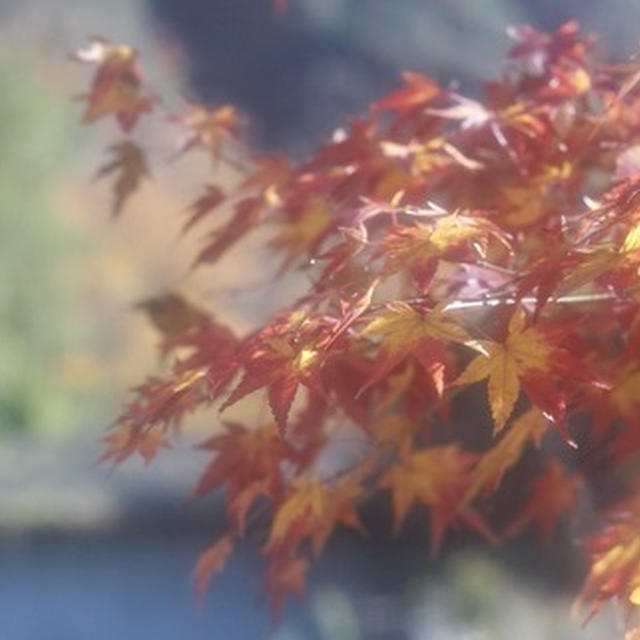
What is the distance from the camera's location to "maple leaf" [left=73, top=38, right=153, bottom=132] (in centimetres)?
209

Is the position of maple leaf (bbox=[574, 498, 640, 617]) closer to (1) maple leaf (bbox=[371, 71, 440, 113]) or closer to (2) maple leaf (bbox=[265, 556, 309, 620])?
(2) maple leaf (bbox=[265, 556, 309, 620])

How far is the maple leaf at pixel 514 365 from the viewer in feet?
4.27

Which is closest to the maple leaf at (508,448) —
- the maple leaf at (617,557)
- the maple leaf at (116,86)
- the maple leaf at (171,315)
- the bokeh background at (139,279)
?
the maple leaf at (617,557)

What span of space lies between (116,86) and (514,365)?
0.95 m

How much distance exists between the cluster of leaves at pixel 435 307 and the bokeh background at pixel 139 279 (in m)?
1.08

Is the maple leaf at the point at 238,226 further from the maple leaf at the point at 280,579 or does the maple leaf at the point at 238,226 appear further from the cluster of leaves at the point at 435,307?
the maple leaf at the point at 280,579

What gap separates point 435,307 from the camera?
4.26 feet

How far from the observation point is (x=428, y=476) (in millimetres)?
1830

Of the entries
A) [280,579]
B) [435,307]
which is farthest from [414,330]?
[280,579]

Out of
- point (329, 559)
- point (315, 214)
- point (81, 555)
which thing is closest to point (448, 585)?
point (329, 559)

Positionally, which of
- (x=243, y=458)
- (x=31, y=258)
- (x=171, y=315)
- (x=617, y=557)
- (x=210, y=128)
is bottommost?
(x=617, y=557)

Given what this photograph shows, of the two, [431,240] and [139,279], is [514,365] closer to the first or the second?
[431,240]

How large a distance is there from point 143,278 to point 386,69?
2.13ft

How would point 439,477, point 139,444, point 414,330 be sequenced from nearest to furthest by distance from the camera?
1. point 414,330
2. point 139,444
3. point 439,477
